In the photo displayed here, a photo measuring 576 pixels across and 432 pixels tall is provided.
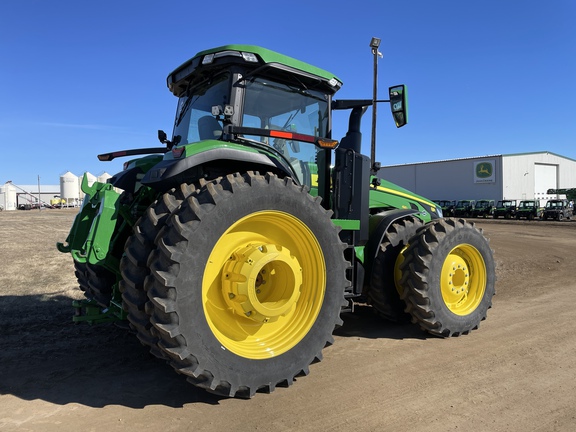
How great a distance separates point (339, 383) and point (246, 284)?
1.16 meters

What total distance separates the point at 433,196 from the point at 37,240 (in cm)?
4306

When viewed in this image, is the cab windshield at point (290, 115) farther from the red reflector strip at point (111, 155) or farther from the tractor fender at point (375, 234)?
the red reflector strip at point (111, 155)

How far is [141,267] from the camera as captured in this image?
10.3 feet

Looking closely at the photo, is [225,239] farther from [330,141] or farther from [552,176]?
[552,176]

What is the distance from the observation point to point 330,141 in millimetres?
4254

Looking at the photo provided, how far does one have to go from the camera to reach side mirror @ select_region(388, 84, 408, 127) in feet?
14.2

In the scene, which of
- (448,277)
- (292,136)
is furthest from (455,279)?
(292,136)

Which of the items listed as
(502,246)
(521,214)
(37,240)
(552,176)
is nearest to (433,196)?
(552,176)

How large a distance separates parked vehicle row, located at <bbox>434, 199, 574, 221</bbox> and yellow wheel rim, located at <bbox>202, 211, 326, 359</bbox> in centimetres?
3336

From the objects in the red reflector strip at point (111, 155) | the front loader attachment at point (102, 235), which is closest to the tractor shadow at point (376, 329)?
the front loader attachment at point (102, 235)

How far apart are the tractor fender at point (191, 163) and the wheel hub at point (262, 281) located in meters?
0.72

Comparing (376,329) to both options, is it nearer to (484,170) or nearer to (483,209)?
(483,209)

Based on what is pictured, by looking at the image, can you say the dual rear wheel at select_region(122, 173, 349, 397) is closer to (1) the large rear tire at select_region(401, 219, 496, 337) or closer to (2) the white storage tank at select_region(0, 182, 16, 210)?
(1) the large rear tire at select_region(401, 219, 496, 337)

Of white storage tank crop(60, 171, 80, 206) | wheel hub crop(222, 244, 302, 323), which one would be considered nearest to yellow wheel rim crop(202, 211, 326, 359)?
wheel hub crop(222, 244, 302, 323)
